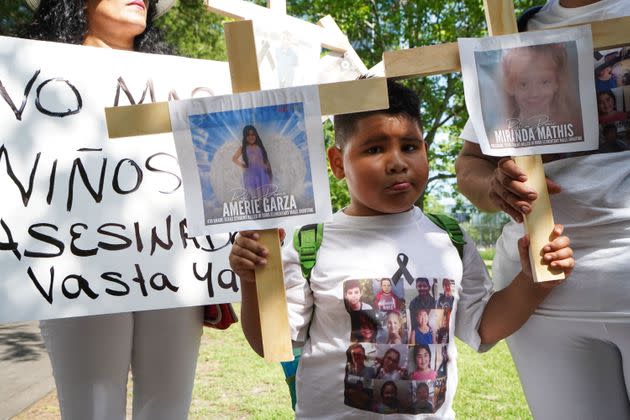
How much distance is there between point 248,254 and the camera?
1.49 m

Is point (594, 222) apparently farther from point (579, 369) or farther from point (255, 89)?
point (255, 89)

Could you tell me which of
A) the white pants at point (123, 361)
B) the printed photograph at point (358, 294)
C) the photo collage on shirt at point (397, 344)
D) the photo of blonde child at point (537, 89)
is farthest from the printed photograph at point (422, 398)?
the white pants at point (123, 361)

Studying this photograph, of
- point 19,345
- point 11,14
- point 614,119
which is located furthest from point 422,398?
point 11,14

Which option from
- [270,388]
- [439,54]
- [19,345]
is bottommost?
[270,388]

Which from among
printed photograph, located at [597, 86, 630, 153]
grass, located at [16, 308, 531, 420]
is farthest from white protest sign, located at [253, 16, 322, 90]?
grass, located at [16, 308, 531, 420]

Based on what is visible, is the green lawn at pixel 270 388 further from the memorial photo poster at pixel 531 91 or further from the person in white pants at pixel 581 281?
the memorial photo poster at pixel 531 91

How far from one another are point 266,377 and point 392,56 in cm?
435

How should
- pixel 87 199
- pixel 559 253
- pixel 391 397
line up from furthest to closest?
pixel 87 199 < pixel 391 397 < pixel 559 253

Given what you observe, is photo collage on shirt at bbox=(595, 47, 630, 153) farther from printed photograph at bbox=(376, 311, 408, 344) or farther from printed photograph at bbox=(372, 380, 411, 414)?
printed photograph at bbox=(372, 380, 411, 414)

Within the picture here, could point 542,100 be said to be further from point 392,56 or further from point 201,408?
point 201,408

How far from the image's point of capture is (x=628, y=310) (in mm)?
1474

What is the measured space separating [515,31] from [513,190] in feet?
1.17

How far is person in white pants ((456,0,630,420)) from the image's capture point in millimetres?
1490

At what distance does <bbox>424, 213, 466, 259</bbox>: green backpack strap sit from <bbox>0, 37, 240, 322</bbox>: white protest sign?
2.29ft
